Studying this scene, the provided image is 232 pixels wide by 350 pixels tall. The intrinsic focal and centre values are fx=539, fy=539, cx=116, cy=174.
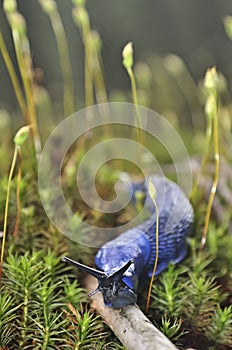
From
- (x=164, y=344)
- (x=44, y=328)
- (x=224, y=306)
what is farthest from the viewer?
(x=224, y=306)

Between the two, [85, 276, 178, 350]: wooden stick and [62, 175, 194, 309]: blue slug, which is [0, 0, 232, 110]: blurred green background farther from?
[85, 276, 178, 350]: wooden stick

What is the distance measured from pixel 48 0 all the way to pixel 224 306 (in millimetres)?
796

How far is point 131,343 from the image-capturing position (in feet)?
2.74

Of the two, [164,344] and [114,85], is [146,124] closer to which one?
[114,85]

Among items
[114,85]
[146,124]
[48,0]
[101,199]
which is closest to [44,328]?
[101,199]

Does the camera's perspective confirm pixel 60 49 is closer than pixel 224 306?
No

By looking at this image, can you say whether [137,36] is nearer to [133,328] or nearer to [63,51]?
[63,51]

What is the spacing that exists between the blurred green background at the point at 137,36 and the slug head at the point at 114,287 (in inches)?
55.8

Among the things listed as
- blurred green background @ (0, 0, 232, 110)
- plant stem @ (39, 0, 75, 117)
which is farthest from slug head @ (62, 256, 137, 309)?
blurred green background @ (0, 0, 232, 110)

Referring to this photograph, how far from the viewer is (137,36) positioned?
239 centimetres

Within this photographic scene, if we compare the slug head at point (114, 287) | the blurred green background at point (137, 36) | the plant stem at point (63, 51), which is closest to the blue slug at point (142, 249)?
the slug head at point (114, 287)

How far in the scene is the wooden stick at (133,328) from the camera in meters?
0.81

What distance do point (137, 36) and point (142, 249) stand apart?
1.57 m

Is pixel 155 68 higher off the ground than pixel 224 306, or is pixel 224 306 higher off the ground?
pixel 155 68
